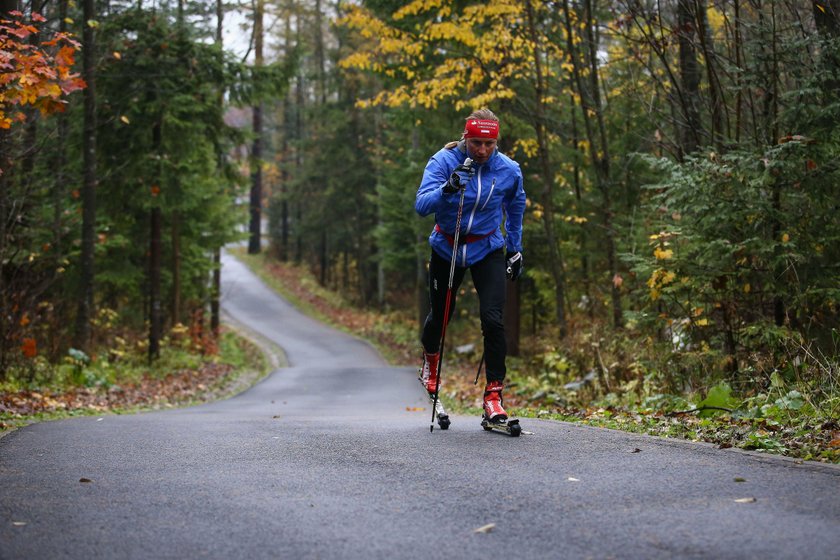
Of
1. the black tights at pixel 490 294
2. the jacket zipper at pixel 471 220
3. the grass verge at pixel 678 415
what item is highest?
the jacket zipper at pixel 471 220

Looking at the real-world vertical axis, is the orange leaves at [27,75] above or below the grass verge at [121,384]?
above

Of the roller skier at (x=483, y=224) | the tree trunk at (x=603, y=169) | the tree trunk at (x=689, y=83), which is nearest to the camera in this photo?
the roller skier at (x=483, y=224)

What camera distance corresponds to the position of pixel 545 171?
56.0 feet

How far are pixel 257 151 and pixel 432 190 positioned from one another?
47.9 meters

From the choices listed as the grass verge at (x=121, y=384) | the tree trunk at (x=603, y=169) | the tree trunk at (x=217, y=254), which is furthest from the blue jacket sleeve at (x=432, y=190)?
the tree trunk at (x=217, y=254)

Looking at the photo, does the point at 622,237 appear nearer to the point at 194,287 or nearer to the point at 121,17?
Answer: the point at 121,17

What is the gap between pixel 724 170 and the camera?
28.1 ft

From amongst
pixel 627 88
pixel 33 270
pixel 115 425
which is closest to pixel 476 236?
pixel 115 425

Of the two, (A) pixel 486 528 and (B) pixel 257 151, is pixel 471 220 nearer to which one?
(A) pixel 486 528

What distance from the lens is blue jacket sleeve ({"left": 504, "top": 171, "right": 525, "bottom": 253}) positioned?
7332 mm

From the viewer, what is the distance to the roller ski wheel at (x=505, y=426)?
6902mm

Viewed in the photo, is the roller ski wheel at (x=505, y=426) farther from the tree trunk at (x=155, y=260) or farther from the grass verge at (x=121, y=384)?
the tree trunk at (x=155, y=260)

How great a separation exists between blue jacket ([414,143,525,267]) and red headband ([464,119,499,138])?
26cm

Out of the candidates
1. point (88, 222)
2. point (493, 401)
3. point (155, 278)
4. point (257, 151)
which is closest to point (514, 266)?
point (493, 401)
